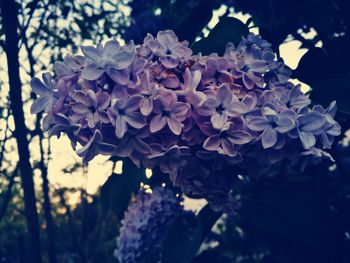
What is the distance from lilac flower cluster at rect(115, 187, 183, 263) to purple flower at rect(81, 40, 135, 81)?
1.90 feet

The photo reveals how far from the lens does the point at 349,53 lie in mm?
1047

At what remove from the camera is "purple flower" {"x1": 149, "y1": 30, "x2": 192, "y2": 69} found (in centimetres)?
70

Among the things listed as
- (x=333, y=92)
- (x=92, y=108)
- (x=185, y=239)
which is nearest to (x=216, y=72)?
(x=92, y=108)

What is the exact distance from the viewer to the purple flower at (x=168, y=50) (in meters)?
0.70

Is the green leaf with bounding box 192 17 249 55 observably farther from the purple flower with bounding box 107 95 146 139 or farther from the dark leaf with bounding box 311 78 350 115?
the purple flower with bounding box 107 95 146 139

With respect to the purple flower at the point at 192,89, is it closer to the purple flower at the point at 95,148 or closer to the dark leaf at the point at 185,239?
the purple flower at the point at 95,148

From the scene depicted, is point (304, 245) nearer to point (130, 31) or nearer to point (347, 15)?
point (347, 15)

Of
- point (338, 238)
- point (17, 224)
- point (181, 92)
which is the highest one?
point (17, 224)

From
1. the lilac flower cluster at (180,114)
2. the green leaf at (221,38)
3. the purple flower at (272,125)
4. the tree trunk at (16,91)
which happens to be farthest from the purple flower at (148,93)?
the tree trunk at (16,91)

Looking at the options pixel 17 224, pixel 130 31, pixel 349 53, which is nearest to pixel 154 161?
pixel 349 53

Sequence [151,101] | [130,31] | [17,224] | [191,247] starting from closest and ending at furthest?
1. [151,101]
2. [191,247]
3. [130,31]
4. [17,224]

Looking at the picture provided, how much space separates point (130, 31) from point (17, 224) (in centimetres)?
273

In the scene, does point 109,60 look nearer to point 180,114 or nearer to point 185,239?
point 180,114

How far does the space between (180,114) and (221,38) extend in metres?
0.29
